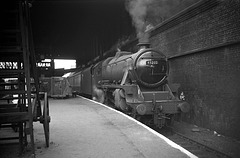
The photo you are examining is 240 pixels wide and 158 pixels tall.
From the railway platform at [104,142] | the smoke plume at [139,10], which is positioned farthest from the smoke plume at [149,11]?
the railway platform at [104,142]

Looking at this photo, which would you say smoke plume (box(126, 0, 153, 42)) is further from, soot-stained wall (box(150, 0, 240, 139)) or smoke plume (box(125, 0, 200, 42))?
soot-stained wall (box(150, 0, 240, 139))

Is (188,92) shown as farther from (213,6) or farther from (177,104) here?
(213,6)

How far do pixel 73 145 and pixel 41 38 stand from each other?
2002 cm

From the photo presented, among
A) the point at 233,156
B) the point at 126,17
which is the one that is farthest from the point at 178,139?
the point at 126,17

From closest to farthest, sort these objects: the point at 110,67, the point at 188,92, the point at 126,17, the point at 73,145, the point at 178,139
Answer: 1. the point at 73,145
2. the point at 178,139
3. the point at 188,92
4. the point at 110,67
5. the point at 126,17

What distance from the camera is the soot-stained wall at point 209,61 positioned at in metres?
7.30

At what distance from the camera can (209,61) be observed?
8586 millimetres

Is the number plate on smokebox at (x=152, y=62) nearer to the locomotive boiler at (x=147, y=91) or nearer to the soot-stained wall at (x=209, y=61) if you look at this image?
the locomotive boiler at (x=147, y=91)

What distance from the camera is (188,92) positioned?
1025 cm

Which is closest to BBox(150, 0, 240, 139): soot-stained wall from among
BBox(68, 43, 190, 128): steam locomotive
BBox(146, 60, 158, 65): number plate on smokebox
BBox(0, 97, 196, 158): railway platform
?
BBox(68, 43, 190, 128): steam locomotive

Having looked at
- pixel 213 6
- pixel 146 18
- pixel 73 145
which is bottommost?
pixel 73 145

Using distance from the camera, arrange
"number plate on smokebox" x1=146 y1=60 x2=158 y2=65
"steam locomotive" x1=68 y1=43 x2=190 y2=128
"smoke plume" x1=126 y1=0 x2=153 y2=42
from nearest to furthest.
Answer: "steam locomotive" x1=68 y1=43 x2=190 y2=128 → "number plate on smokebox" x1=146 y1=60 x2=158 y2=65 → "smoke plume" x1=126 y1=0 x2=153 y2=42

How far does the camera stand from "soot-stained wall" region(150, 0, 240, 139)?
288 inches

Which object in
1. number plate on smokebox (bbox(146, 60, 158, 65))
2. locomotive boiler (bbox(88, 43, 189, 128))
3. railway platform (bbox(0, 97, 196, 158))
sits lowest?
railway platform (bbox(0, 97, 196, 158))
